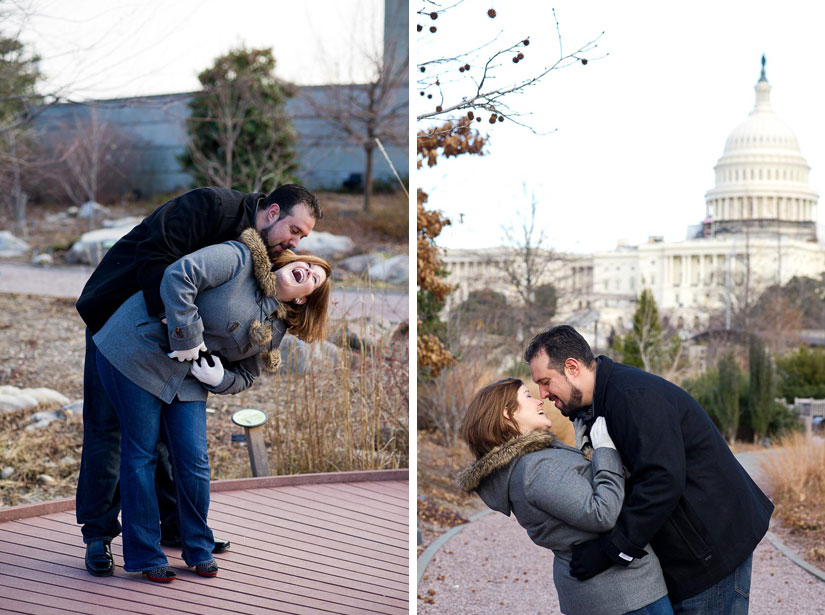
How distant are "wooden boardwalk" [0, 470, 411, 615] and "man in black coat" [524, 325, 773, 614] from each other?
4.10 feet

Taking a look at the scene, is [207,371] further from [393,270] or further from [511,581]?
[393,270]

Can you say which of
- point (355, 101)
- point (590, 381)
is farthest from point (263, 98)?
point (590, 381)

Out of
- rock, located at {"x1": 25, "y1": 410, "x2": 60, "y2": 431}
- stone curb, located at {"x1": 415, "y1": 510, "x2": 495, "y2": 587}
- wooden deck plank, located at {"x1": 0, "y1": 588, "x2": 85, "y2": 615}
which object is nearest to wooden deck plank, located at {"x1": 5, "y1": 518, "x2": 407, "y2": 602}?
wooden deck plank, located at {"x1": 0, "y1": 588, "x2": 85, "y2": 615}

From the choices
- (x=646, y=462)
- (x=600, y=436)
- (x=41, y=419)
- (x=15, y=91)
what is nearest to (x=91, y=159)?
(x=15, y=91)

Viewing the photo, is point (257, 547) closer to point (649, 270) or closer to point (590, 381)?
point (590, 381)

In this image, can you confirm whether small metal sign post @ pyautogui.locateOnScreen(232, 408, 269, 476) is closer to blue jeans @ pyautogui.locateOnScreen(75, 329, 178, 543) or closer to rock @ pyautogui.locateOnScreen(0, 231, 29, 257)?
blue jeans @ pyautogui.locateOnScreen(75, 329, 178, 543)

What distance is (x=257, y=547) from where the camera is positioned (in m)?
3.81

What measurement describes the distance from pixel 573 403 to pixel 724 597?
654mm

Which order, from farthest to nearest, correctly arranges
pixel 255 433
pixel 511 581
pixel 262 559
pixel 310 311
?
pixel 511 581 < pixel 255 433 < pixel 262 559 < pixel 310 311

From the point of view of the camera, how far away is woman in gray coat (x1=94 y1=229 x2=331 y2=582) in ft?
10.1

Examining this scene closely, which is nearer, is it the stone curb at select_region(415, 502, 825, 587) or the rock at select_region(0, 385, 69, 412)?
the stone curb at select_region(415, 502, 825, 587)

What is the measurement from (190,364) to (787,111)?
58.8ft

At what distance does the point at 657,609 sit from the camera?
2.39m

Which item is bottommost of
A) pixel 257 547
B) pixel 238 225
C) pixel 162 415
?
pixel 257 547
